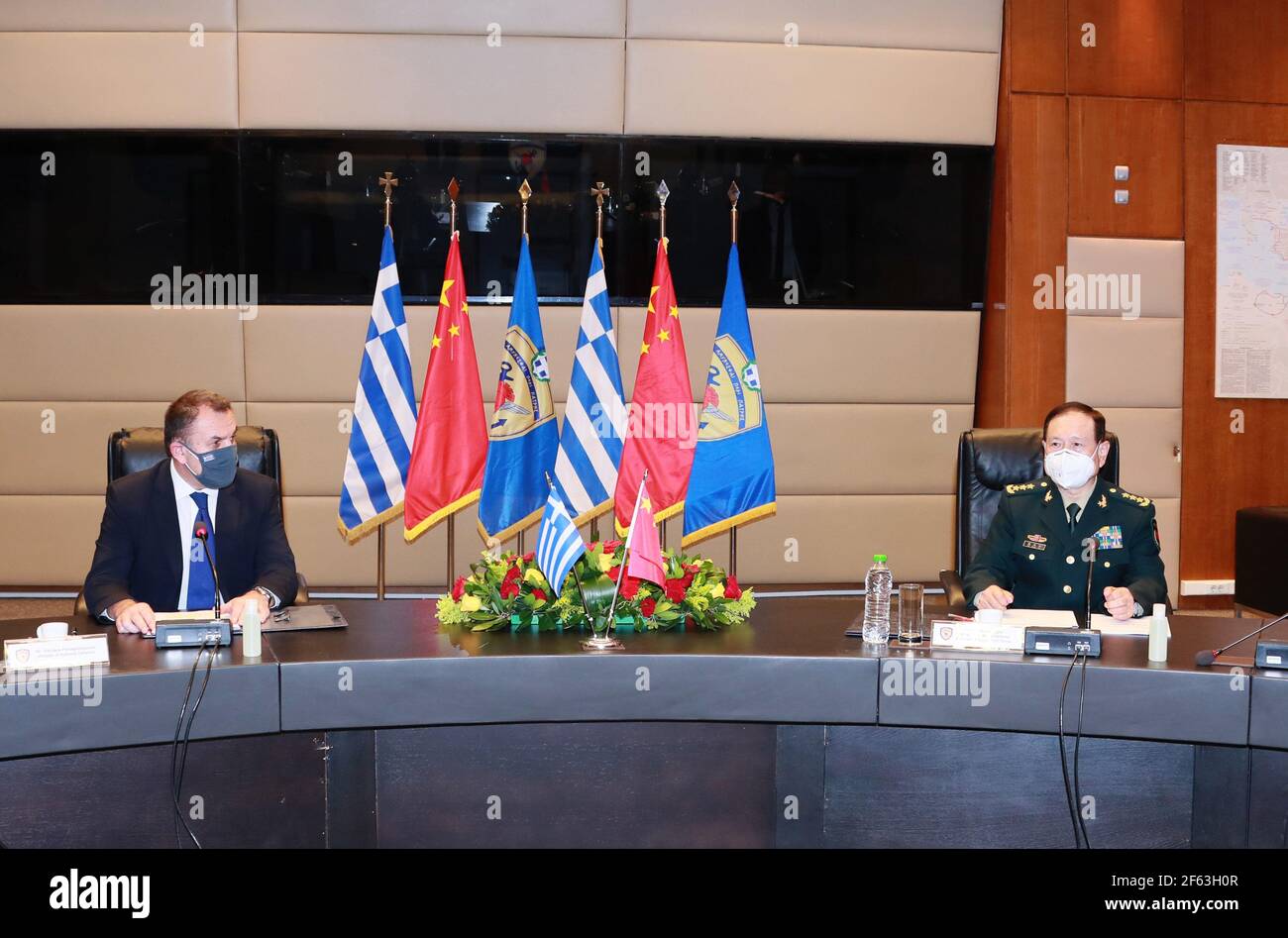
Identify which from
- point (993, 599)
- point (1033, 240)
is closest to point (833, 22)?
point (1033, 240)

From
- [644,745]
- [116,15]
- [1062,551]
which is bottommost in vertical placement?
[644,745]

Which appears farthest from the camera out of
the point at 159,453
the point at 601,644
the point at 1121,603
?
the point at 159,453

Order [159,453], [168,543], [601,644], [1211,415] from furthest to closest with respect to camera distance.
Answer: [1211,415] < [159,453] < [168,543] < [601,644]

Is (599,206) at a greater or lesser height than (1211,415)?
greater

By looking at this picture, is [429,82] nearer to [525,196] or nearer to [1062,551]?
[525,196]

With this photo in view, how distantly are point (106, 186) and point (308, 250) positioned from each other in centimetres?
85

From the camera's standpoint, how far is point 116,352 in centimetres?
493

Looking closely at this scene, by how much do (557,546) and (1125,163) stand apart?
383 cm

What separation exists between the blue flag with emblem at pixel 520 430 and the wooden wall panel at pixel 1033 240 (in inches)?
79.0

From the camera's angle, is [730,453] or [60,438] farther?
[60,438]

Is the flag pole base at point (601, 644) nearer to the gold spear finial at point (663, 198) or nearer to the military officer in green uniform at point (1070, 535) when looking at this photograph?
the military officer in green uniform at point (1070, 535)

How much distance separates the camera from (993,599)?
2.74 meters

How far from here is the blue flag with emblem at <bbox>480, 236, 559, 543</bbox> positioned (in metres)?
4.52

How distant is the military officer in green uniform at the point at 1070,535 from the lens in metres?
2.90
